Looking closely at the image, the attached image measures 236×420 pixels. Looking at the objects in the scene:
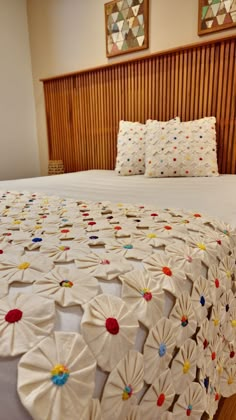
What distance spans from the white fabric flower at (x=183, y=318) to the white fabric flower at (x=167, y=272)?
2 cm

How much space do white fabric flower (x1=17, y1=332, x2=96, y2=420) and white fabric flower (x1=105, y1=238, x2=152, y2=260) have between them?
0.23 metres

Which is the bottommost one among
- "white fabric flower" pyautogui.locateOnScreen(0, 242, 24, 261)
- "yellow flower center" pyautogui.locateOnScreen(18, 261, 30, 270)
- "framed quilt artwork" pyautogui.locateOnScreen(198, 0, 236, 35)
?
"white fabric flower" pyautogui.locateOnScreen(0, 242, 24, 261)

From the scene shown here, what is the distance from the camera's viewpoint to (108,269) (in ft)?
1.61

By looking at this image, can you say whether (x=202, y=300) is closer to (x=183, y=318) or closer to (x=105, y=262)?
(x=183, y=318)

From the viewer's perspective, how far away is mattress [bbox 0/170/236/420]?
0.32 m

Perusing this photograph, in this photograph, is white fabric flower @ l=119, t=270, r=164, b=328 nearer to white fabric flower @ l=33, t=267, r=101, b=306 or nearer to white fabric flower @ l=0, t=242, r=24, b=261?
white fabric flower @ l=33, t=267, r=101, b=306

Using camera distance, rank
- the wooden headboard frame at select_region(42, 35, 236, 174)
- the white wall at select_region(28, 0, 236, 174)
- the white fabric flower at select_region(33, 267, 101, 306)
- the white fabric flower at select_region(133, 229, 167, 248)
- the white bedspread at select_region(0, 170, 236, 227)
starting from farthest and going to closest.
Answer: the white wall at select_region(28, 0, 236, 174) → the wooden headboard frame at select_region(42, 35, 236, 174) → the white bedspread at select_region(0, 170, 236, 227) → the white fabric flower at select_region(133, 229, 167, 248) → the white fabric flower at select_region(33, 267, 101, 306)

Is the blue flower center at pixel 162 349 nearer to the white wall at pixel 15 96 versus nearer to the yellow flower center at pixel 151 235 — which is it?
the yellow flower center at pixel 151 235

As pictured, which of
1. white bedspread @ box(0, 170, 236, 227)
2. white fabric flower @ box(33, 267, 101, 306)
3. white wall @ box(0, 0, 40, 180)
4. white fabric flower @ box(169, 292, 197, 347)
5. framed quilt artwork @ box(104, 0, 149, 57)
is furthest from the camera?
white wall @ box(0, 0, 40, 180)

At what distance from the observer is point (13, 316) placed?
14.0 inches

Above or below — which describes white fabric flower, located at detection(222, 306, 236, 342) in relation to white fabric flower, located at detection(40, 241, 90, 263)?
below

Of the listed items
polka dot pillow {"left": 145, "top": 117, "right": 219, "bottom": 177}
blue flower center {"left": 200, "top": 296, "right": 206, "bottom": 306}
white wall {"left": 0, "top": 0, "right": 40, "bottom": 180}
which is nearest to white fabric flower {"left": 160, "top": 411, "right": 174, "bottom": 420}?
blue flower center {"left": 200, "top": 296, "right": 206, "bottom": 306}

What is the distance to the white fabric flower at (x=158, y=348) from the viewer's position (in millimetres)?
438

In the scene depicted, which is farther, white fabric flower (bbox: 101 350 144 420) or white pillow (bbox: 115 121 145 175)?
white pillow (bbox: 115 121 145 175)
